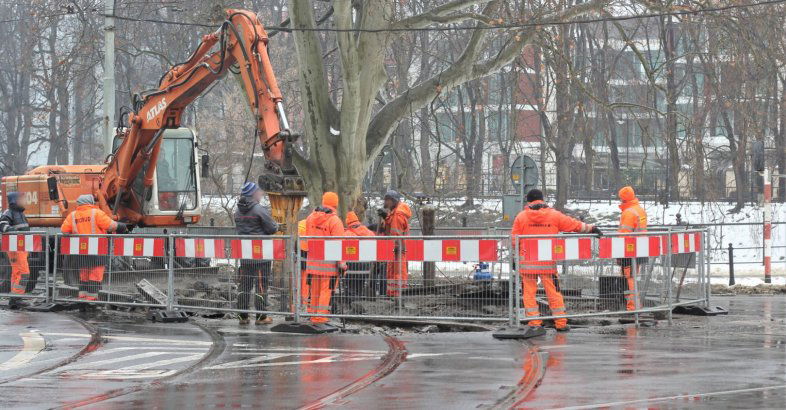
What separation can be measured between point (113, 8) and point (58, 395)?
64.1 ft

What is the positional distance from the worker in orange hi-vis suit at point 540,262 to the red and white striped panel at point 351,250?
5.30 feet

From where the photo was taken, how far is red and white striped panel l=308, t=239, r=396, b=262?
50.4 ft

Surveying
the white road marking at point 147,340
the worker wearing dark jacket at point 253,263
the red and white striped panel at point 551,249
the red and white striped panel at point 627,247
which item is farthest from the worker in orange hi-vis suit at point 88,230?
the red and white striped panel at point 627,247

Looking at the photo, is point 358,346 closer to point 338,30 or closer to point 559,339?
point 559,339

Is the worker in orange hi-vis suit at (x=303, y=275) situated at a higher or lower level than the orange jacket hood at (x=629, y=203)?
lower

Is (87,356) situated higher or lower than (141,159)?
lower

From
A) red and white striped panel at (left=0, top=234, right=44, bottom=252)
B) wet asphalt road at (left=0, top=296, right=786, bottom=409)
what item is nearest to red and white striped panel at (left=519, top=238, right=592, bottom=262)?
wet asphalt road at (left=0, top=296, right=786, bottom=409)

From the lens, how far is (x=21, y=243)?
20266 millimetres

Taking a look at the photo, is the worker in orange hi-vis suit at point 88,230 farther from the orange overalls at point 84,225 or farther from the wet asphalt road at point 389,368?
the wet asphalt road at point 389,368

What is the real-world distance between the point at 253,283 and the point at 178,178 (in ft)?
34.2

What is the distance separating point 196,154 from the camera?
26.8 m

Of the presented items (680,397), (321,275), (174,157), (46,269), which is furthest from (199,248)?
(174,157)

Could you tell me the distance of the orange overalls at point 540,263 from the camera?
1487cm

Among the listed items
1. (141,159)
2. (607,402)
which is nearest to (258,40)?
(141,159)
